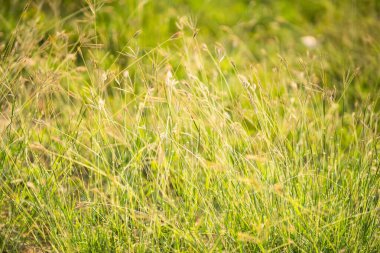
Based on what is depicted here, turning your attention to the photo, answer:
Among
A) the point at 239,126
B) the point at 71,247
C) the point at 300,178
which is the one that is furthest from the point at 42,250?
the point at 300,178

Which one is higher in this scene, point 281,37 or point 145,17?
point 145,17

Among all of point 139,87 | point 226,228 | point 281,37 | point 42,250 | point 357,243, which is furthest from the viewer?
point 281,37

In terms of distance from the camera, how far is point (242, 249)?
1.69 metres

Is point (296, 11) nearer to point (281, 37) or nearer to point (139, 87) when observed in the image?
point (281, 37)

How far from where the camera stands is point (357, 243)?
5.31ft

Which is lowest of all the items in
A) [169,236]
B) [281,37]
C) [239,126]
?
[281,37]

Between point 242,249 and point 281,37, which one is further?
point 281,37

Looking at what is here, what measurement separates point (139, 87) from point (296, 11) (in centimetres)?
231

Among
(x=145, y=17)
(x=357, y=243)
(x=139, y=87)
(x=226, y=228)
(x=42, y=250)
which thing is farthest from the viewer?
(x=145, y=17)

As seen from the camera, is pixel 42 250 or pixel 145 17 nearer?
pixel 42 250

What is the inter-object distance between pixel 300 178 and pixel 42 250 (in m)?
1.01

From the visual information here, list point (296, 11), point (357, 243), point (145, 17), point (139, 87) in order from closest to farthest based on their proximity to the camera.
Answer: point (357, 243) < point (139, 87) < point (145, 17) < point (296, 11)

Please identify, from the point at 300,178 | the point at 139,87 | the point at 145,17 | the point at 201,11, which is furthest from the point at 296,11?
the point at 300,178

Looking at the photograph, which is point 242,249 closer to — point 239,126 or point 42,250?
point 239,126
